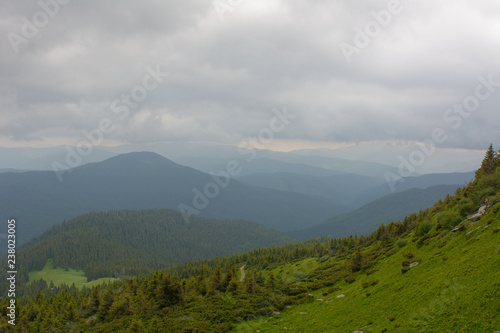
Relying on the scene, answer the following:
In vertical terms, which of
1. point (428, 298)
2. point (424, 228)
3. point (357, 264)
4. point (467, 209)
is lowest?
point (357, 264)

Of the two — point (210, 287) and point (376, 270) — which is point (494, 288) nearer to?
point (376, 270)

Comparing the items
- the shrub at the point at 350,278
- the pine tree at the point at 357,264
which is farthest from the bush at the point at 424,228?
the shrub at the point at 350,278

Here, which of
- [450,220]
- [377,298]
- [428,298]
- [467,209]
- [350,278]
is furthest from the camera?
[350,278]

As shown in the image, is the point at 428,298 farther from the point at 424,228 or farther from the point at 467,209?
the point at 424,228

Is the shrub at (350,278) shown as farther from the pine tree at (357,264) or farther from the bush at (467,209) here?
the bush at (467,209)

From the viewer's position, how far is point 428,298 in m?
25.7

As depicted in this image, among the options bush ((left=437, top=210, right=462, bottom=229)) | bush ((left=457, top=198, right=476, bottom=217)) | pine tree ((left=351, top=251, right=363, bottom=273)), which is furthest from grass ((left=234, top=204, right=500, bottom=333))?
pine tree ((left=351, top=251, right=363, bottom=273))

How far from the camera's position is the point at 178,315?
155 feet

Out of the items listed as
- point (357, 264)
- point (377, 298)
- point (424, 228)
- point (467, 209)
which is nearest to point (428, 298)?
point (377, 298)

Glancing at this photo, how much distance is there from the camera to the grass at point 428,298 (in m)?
20.6

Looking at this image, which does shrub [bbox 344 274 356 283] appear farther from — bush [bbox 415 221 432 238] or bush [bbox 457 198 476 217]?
bush [bbox 457 198 476 217]

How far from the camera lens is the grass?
67.6 ft

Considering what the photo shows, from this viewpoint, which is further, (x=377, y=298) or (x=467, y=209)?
(x=467, y=209)

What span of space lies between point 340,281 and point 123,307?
46.5m
